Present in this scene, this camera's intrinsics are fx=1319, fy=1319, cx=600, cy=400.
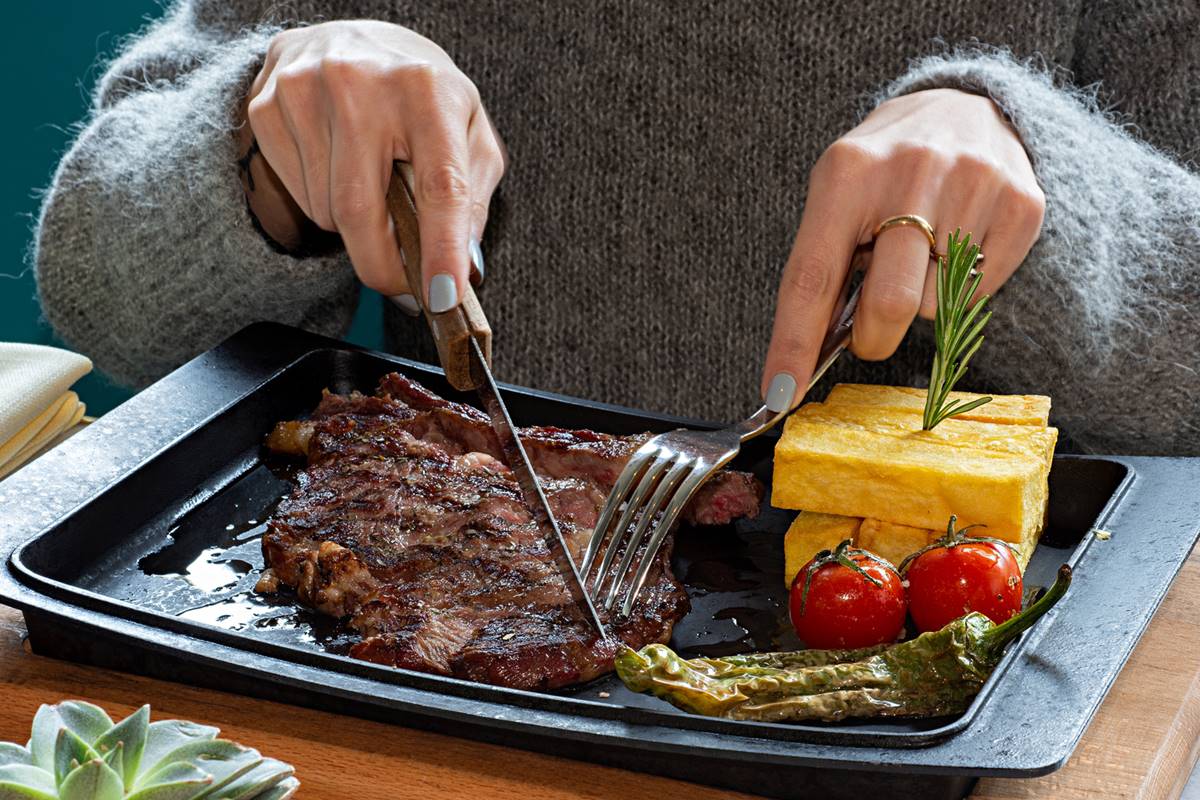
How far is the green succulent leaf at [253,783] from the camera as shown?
101 centimetres

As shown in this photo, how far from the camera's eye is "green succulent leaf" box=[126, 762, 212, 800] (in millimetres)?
974

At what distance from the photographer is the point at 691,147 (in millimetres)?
2418

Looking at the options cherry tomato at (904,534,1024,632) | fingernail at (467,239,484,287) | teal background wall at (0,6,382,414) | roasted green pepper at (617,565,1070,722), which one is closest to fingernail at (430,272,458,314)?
fingernail at (467,239,484,287)

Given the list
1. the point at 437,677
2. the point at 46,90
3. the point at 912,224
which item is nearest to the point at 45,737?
the point at 437,677

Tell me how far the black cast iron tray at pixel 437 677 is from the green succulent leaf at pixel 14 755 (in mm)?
290

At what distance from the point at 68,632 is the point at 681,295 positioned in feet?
4.46

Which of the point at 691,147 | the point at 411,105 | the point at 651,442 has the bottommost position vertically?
the point at 651,442

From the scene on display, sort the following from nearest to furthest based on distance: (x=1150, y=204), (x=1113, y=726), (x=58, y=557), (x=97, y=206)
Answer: (x=1113, y=726) → (x=58, y=557) → (x=1150, y=204) → (x=97, y=206)

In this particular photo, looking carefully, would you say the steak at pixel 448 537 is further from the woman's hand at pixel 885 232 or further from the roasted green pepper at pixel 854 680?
the woman's hand at pixel 885 232

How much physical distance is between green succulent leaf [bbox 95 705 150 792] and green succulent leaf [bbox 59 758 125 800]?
42 millimetres

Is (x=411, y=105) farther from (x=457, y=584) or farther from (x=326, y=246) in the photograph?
(x=457, y=584)

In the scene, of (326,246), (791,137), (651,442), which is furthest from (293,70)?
(791,137)

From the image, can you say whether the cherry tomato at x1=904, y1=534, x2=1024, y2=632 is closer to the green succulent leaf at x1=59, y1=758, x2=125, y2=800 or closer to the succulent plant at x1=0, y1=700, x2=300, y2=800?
the succulent plant at x1=0, y1=700, x2=300, y2=800

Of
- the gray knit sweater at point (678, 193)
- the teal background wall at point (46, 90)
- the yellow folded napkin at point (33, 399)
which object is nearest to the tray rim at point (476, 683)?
the yellow folded napkin at point (33, 399)
